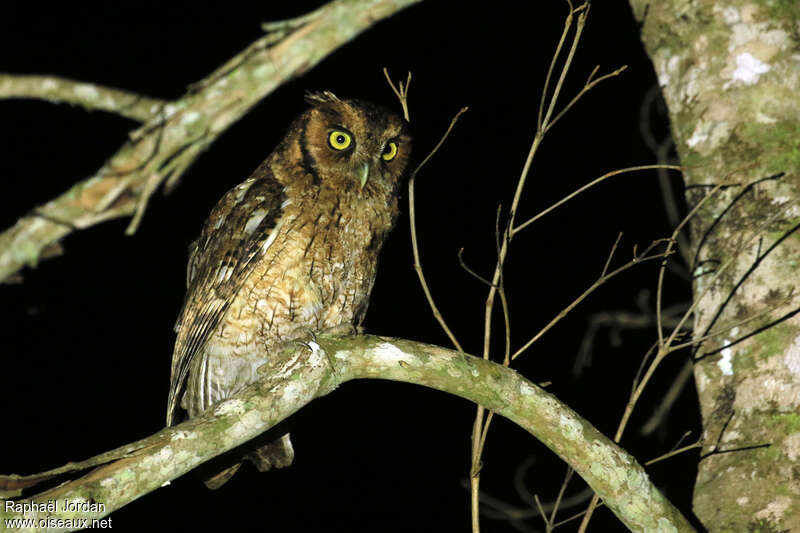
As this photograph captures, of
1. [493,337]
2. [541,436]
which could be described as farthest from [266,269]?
[493,337]

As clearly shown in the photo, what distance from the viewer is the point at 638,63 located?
17.6 ft

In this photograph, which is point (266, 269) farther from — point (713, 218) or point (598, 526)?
point (598, 526)

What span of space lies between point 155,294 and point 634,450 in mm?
3081

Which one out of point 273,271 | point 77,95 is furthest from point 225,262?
point 77,95

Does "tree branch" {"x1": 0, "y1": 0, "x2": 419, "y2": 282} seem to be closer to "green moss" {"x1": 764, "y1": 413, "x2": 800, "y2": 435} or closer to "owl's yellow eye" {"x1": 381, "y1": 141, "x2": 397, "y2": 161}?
"owl's yellow eye" {"x1": 381, "y1": 141, "x2": 397, "y2": 161}

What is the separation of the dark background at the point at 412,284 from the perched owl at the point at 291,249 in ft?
3.83

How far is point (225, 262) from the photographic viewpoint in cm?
277

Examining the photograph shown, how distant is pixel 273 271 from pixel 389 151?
658 millimetres

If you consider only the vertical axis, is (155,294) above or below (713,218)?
above

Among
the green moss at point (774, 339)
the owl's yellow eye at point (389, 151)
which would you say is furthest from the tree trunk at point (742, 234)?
the owl's yellow eye at point (389, 151)

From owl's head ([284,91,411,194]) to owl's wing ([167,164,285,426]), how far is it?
0.58ft

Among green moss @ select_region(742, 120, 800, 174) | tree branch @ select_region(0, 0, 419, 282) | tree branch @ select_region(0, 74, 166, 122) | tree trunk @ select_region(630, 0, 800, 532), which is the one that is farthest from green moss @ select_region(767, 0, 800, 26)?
tree branch @ select_region(0, 74, 166, 122)

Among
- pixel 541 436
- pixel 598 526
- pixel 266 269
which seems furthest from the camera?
pixel 598 526

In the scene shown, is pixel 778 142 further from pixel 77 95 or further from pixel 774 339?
pixel 77 95
